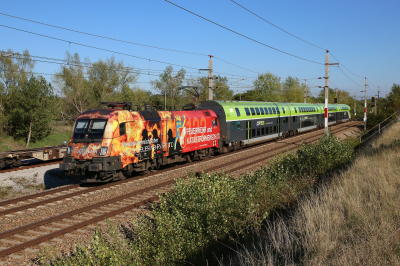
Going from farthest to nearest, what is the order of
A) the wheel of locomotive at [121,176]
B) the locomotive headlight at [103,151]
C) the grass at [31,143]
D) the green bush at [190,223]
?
the grass at [31,143], the wheel of locomotive at [121,176], the locomotive headlight at [103,151], the green bush at [190,223]

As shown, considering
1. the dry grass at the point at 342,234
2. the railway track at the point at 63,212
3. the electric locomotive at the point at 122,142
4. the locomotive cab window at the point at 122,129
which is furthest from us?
the locomotive cab window at the point at 122,129

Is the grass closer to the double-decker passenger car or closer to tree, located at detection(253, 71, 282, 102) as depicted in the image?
the double-decker passenger car

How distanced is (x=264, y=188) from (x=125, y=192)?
5.62 meters

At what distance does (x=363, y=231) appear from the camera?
542 cm

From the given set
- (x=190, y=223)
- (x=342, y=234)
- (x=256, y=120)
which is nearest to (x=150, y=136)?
(x=190, y=223)

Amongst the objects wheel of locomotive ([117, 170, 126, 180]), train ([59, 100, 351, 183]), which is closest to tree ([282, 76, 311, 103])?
train ([59, 100, 351, 183])

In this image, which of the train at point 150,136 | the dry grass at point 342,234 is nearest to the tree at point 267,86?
the train at point 150,136

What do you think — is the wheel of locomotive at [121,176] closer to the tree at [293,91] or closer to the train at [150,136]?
the train at [150,136]

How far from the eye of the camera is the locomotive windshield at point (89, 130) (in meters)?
11.7

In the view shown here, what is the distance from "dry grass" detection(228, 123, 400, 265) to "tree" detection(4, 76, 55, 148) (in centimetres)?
2669

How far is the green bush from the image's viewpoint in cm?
546

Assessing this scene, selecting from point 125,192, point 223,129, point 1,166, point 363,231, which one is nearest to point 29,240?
point 125,192

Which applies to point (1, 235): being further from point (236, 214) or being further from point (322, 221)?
point (322, 221)

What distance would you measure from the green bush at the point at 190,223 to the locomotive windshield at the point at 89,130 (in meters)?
4.96
